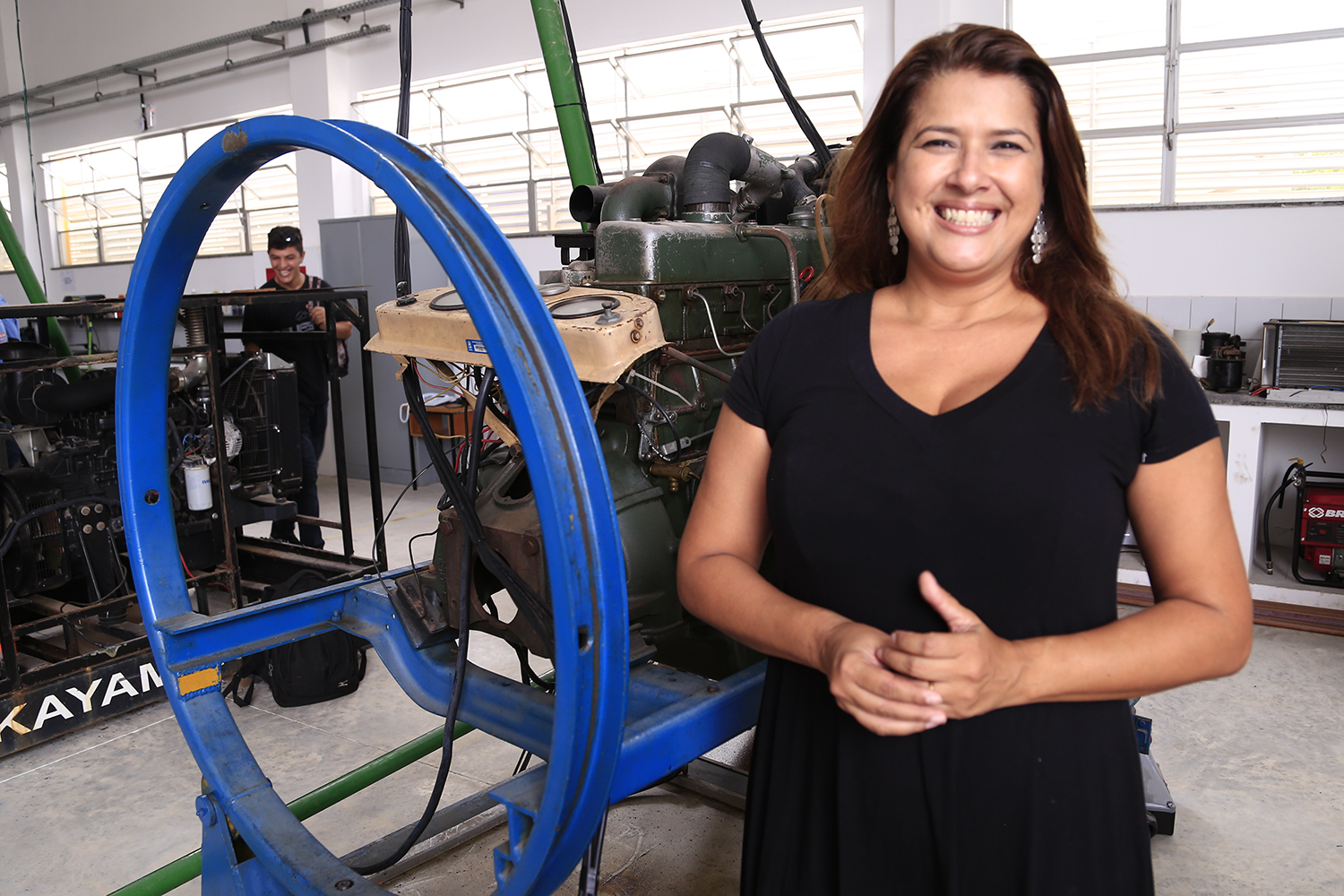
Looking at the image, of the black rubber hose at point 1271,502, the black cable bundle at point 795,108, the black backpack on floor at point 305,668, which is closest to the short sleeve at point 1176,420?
the black cable bundle at point 795,108

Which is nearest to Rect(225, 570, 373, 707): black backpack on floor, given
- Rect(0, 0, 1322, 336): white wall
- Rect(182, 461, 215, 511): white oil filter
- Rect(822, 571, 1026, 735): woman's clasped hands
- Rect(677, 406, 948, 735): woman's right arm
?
Rect(182, 461, 215, 511): white oil filter

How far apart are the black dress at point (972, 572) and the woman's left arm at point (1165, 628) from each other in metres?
0.04

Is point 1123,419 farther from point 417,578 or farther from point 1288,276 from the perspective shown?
point 1288,276

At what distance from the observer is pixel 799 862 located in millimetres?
1092

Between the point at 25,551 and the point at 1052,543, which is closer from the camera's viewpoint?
the point at 1052,543

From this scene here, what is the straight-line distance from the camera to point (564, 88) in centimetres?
244

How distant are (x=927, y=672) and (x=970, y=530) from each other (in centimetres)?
17

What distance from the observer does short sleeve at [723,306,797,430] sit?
1093 millimetres

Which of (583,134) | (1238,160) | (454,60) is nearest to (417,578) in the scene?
(583,134)

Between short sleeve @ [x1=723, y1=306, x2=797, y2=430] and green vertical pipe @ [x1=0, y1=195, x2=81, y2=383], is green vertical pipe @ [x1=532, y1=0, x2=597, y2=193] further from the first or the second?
green vertical pipe @ [x1=0, y1=195, x2=81, y2=383]

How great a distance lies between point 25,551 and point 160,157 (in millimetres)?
7918

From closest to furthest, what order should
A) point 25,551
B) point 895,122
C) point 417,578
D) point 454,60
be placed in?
point 895,122 < point 417,578 < point 25,551 < point 454,60

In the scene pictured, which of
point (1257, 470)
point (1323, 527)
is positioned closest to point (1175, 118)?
point (1257, 470)

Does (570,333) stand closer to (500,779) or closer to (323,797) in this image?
(323,797)
